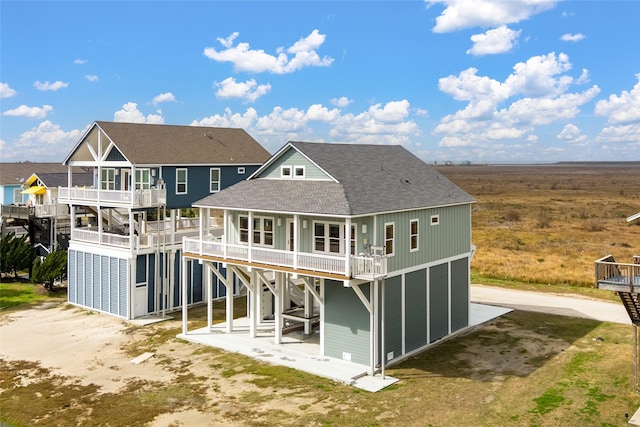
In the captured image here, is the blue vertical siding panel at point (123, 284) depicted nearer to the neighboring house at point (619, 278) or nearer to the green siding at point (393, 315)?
the green siding at point (393, 315)

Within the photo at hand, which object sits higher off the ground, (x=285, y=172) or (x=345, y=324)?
(x=285, y=172)

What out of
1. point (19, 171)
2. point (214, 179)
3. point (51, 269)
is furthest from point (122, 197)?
point (19, 171)

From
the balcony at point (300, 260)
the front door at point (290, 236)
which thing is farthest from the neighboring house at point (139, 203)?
the front door at point (290, 236)

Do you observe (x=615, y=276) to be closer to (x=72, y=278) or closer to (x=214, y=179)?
(x=214, y=179)

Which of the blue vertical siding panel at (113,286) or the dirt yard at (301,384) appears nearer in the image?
the dirt yard at (301,384)

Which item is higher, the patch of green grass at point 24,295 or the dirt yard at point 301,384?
the patch of green grass at point 24,295
